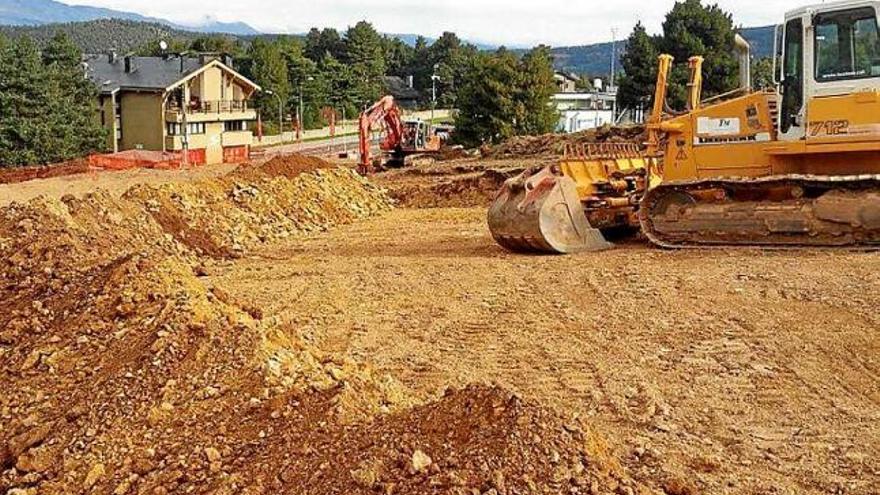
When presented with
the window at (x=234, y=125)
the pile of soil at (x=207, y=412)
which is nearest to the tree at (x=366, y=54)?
the window at (x=234, y=125)

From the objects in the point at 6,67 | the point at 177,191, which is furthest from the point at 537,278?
the point at 6,67

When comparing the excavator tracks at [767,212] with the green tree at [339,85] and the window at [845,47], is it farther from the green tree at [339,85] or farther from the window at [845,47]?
the green tree at [339,85]

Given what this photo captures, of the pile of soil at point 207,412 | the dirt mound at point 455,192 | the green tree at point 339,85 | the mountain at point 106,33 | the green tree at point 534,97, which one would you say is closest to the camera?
the pile of soil at point 207,412

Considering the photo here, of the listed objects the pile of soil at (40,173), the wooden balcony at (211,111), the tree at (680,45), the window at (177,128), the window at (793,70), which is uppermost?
the tree at (680,45)

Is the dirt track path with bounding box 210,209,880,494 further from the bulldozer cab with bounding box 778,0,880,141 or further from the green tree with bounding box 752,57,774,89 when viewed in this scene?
the green tree with bounding box 752,57,774,89

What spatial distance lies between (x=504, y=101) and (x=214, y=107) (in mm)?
16151

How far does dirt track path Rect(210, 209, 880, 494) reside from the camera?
20.3 ft

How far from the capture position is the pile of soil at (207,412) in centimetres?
482

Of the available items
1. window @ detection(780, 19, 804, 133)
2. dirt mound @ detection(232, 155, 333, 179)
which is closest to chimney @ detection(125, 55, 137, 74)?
dirt mound @ detection(232, 155, 333, 179)

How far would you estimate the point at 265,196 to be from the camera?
63.3ft

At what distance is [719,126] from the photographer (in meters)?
12.7

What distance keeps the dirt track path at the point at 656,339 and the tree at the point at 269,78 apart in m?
59.8

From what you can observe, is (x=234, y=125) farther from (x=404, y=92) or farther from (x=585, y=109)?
(x=404, y=92)

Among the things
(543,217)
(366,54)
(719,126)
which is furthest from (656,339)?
(366,54)
